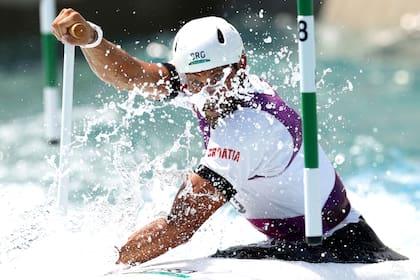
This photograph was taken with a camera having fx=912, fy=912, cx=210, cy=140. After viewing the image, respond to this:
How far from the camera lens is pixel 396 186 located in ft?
18.8

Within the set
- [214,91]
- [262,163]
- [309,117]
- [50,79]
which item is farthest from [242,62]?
[50,79]

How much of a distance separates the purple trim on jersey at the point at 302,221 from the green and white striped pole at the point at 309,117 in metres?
0.38

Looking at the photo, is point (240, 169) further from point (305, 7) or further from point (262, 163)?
point (305, 7)

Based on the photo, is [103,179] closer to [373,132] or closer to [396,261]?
[373,132]

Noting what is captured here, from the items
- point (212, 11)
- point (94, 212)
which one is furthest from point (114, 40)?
point (94, 212)

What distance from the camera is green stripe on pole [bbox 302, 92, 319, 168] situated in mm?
2605

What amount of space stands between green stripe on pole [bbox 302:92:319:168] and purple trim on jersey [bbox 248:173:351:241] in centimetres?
43

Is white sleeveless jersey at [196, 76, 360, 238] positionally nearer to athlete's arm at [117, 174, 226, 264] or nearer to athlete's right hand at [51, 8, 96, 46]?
athlete's arm at [117, 174, 226, 264]

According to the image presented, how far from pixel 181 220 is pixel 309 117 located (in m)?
0.54

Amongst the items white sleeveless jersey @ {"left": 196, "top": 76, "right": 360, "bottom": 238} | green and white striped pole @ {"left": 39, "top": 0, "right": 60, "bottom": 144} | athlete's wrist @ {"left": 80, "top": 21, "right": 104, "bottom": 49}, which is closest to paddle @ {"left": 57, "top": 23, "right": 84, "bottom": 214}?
athlete's wrist @ {"left": 80, "top": 21, "right": 104, "bottom": 49}

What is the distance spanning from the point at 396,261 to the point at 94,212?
1075 mm

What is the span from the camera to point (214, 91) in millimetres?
2916

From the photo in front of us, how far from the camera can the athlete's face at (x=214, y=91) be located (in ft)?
9.52

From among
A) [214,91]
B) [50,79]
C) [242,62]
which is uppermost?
Result: [50,79]
